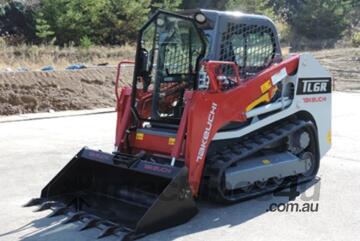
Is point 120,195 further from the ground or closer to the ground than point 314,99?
closer to the ground

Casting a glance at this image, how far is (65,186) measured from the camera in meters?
5.98

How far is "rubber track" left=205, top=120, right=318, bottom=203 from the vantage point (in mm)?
5656

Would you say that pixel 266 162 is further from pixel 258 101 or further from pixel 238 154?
pixel 258 101

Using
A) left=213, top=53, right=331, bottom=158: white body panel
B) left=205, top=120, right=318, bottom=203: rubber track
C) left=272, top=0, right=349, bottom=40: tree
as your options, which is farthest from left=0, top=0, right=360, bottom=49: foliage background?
left=205, top=120, right=318, bottom=203: rubber track

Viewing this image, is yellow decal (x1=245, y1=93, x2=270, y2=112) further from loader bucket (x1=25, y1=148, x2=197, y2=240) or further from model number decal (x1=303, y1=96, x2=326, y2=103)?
loader bucket (x1=25, y1=148, x2=197, y2=240)

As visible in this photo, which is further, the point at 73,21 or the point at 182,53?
the point at 73,21

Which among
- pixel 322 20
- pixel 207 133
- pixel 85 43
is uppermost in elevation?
pixel 322 20

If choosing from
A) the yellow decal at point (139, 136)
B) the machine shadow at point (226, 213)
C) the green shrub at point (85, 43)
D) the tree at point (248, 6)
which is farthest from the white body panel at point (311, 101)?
the tree at point (248, 6)

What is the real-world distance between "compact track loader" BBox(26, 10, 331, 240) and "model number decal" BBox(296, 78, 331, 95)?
2cm

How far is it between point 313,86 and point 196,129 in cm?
213

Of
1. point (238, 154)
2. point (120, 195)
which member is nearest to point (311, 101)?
point (238, 154)

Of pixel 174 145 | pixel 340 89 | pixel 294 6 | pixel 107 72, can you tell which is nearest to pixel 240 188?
pixel 174 145

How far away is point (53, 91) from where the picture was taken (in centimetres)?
1578

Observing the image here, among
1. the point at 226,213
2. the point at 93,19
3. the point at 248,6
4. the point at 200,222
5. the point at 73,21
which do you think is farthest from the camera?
the point at 248,6
